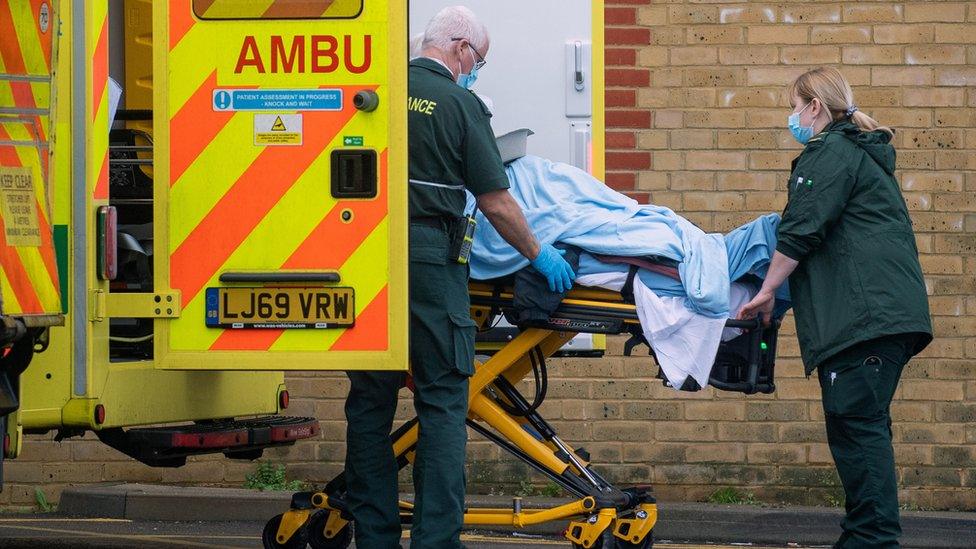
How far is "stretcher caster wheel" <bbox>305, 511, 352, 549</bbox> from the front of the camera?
529cm

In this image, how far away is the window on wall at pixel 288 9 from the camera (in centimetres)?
448

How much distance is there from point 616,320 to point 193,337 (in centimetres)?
148

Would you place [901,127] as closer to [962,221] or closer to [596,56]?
[962,221]

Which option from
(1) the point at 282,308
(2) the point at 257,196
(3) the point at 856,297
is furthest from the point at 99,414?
(3) the point at 856,297

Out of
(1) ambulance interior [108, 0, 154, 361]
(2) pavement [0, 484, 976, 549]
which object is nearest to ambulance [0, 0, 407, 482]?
(1) ambulance interior [108, 0, 154, 361]

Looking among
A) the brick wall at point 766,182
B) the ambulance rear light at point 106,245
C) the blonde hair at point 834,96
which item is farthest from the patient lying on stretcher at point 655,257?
the brick wall at point 766,182

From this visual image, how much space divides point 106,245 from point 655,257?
1842 millimetres

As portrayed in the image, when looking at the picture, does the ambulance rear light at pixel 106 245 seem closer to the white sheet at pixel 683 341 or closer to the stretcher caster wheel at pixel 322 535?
the stretcher caster wheel at pixel 322 535

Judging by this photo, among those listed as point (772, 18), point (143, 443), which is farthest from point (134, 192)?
point (772, 18)

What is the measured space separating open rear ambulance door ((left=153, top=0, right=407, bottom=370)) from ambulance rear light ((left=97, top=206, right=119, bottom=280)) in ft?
0.59

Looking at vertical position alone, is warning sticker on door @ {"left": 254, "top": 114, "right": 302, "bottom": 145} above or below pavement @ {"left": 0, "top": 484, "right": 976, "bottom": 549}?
above

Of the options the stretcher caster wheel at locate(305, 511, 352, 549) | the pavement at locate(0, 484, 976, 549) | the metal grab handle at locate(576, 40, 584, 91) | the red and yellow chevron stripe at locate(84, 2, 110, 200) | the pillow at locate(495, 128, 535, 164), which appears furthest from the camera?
the pavement at locate(0, 484, 976, 549)

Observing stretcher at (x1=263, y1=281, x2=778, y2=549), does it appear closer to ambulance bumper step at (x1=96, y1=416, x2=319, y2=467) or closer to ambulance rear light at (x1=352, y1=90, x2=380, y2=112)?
ambulance bumper step at (x1=96, y1=416, x2=319, y2=467)

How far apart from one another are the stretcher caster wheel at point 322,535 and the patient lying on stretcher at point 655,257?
3.34 feet
